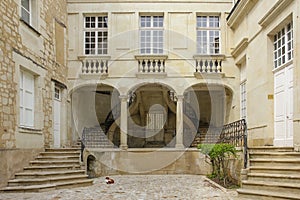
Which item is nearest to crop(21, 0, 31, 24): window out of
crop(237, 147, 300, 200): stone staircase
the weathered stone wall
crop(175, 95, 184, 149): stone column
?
the weathered stone wall

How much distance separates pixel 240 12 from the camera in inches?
459

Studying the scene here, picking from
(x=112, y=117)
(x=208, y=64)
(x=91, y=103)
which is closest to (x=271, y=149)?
(x=208, y=64)

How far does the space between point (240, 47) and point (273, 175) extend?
5751mm

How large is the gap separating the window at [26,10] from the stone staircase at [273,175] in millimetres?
7108

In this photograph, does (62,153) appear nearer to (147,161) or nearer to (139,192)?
(147,161)

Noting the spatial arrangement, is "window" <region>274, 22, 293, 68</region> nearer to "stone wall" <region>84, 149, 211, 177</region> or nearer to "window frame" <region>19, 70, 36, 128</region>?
"stone wall" <region>84, 149, 211, 177</region>

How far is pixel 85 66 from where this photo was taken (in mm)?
13211

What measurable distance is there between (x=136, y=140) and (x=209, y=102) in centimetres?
389

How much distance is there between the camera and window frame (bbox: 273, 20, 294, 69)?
8523 millimetres

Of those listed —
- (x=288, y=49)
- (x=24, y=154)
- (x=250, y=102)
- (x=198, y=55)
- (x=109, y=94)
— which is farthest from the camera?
(x=109, y=94)

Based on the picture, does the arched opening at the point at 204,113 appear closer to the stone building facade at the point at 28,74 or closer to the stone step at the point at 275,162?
the stone building facade at the point at 28,74

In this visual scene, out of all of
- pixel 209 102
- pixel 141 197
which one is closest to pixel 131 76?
pixel 209 102

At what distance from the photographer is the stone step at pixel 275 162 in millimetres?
7219

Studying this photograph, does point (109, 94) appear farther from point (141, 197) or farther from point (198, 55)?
point (141, 197)
